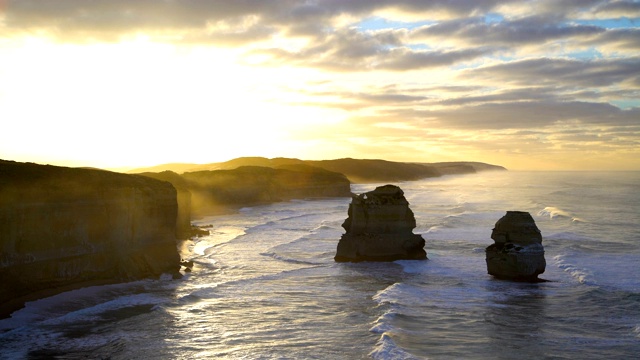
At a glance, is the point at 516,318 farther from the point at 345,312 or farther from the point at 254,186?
the point at 254,186

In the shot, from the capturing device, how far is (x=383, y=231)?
35.7 metres

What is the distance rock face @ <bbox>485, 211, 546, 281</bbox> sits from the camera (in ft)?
94.3

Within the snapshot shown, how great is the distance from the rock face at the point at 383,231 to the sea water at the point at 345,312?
1.22m

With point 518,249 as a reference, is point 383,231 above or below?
above

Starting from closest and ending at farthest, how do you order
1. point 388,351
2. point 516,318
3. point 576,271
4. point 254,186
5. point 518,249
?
point 388,351
point 516,318
point 518,249
point 576,271
point 254,186

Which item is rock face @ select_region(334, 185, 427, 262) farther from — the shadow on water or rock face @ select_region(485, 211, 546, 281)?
the shadow on water

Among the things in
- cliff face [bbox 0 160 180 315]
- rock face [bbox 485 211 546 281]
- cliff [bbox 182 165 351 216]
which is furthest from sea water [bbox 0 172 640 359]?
cliff [bbox 182 165 351 216]

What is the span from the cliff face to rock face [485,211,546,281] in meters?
17.4

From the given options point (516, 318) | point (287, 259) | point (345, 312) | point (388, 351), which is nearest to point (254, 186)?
point (287, 259)

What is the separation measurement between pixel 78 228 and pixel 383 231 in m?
17.6

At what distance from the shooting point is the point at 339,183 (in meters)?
120

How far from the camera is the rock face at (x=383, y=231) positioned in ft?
116

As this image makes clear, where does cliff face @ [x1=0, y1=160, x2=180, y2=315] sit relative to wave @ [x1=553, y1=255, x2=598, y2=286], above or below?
above

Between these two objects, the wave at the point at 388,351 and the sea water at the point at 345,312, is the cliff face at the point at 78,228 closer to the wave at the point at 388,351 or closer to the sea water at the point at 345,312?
the sea water at the point at 345,312
